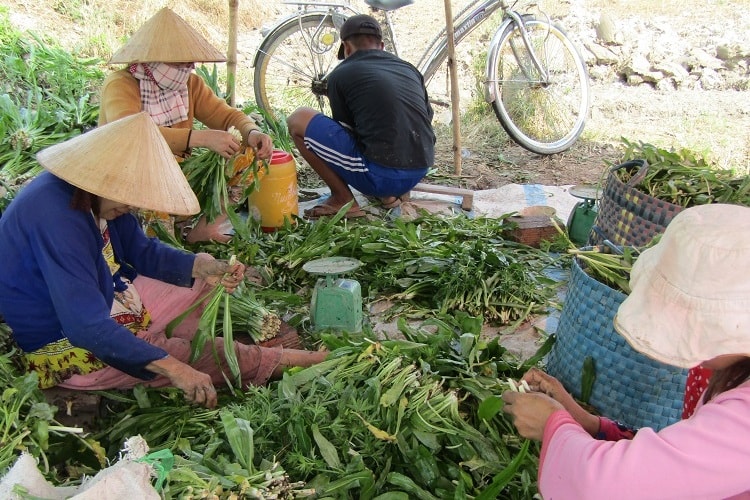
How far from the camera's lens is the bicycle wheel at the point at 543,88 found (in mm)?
5664

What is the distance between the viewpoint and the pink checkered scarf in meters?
3.03

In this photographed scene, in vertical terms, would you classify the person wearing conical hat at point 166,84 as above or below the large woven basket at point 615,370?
above

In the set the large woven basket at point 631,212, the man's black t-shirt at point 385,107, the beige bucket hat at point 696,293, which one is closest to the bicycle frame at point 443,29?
the man's black t-shirt at point 385,107

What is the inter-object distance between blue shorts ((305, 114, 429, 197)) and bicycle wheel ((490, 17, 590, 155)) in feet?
6.21

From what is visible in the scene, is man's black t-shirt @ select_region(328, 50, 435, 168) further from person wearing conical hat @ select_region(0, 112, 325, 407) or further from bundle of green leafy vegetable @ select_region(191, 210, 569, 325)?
person wearing conical hat @ select_region(0, 112, 325, 407)

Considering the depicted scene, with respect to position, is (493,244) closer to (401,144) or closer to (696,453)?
(401,144)

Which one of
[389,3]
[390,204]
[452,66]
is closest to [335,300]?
[390,204]

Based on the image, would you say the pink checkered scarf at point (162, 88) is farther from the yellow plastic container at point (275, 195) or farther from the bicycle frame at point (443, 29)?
the bicycle frame at point (443, 29)

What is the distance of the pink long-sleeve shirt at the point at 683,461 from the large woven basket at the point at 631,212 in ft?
4.98

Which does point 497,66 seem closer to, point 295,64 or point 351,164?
point 295,64

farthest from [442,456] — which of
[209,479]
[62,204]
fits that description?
[62,204]

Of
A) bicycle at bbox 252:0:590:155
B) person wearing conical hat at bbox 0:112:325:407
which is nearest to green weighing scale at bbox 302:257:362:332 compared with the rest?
person wearing conical hat at bbox 0:112:325:407

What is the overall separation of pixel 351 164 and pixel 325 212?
0.37 metres

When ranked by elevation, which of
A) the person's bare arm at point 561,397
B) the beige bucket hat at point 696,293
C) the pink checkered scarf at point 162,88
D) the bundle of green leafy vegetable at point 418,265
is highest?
the pink checkered scarf at point 162,88
